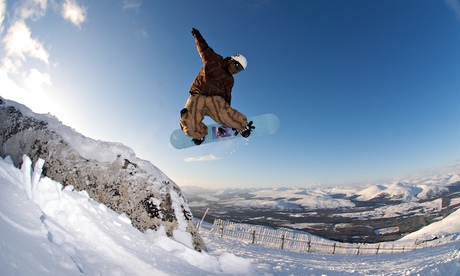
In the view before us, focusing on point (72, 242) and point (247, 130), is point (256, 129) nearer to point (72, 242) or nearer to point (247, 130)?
point (247, 130)

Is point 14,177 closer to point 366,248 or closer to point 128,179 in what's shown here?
point 128,179

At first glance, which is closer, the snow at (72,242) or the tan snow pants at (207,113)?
the snow at (72,242)

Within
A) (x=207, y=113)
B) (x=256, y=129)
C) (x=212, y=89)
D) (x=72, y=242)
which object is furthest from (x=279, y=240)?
(x=72, y=242)

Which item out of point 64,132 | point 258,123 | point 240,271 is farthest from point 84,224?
point 258,123

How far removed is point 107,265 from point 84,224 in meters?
0.59

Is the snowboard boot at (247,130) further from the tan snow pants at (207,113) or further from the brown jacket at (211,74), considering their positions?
the brown jacket at (211,74)

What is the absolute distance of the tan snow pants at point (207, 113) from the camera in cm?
498

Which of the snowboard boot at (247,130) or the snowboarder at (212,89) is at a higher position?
the snowboarder at (212,89)

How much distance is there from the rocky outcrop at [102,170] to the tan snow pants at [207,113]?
1.54 metres

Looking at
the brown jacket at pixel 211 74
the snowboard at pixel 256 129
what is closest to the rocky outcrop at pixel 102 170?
the brown jacket at pixel 211 74

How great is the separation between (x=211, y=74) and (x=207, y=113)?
0.91m

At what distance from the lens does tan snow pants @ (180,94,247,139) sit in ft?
16.4

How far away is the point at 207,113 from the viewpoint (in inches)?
204

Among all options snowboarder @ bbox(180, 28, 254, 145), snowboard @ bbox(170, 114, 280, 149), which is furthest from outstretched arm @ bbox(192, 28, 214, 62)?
snowboard @ bbox(170, 114, 280, 149)
